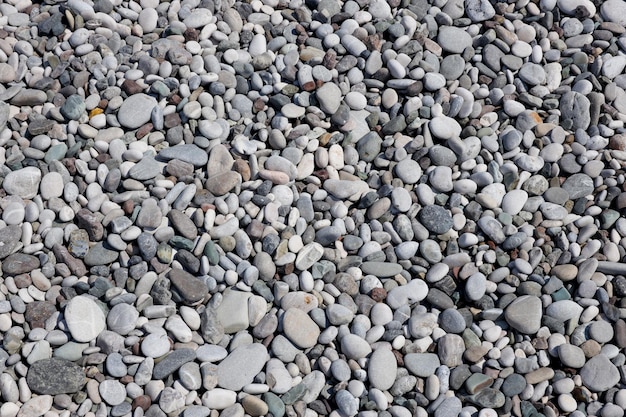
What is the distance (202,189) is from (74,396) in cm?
81

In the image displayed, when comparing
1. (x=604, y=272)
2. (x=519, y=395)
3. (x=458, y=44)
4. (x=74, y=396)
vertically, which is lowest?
(x=74, y=396)

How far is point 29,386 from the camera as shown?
2.18 meters

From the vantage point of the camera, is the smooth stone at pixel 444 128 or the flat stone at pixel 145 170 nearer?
the flat stone at pixel 145 170

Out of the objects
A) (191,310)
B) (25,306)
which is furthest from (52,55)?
(191,310)

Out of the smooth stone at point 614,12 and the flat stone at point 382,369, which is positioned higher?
the smooth stone at point 614,12

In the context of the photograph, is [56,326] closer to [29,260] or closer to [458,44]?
[29,260]

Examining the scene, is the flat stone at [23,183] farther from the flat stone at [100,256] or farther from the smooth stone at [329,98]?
the smooth stone at [329,98]

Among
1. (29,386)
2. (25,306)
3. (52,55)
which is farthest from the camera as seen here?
(52,55)

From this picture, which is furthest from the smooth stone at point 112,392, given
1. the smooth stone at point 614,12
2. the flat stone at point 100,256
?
the smooth stone at point 614,12

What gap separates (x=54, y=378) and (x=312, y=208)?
990mm

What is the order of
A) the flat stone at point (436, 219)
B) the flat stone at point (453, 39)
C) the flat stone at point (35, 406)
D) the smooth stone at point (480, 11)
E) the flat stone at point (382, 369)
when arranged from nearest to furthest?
1. the flat stone at point (35, 406)
2. the flat stone at point (382, 369)
3. the flat stone at point (436, 219)
4. the flat stone at point (453, 39)
5. the smooth stone at point (480, 11)

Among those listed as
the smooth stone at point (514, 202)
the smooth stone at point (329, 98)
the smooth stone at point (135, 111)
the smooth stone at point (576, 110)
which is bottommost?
the smooth stone at point (135, 111)

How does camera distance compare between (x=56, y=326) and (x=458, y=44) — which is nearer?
(x=56, y=326)

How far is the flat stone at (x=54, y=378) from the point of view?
85.5 inches
